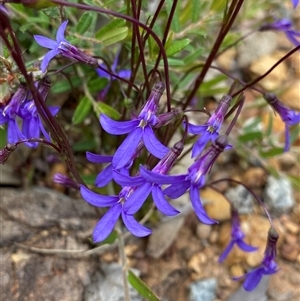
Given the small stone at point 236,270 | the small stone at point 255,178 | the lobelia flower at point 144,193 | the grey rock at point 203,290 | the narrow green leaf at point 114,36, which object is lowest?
the grey rock at point 203,290

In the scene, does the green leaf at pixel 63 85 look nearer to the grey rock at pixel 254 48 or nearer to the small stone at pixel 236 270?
the small stone at pixel 236 270

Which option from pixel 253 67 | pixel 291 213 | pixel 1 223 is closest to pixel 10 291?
pixel 1 223

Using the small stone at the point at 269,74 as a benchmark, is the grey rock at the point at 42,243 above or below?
below

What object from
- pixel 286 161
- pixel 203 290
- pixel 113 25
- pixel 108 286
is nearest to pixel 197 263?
pixel 203 290

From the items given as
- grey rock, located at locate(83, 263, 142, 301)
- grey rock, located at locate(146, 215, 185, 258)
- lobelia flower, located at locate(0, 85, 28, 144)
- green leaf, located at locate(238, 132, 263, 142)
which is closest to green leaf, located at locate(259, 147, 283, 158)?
green leaf, located at locate(238, 132, 263, 142)

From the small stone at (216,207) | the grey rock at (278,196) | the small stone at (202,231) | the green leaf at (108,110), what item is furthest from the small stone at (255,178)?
the green leaf at (108,110)

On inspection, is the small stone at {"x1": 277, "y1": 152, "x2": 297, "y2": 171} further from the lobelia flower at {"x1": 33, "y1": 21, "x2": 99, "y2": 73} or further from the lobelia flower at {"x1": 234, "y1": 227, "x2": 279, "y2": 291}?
the lobelia flower at {"x1": 33, "y1": 21, "x2": 99, "y2": 73}
